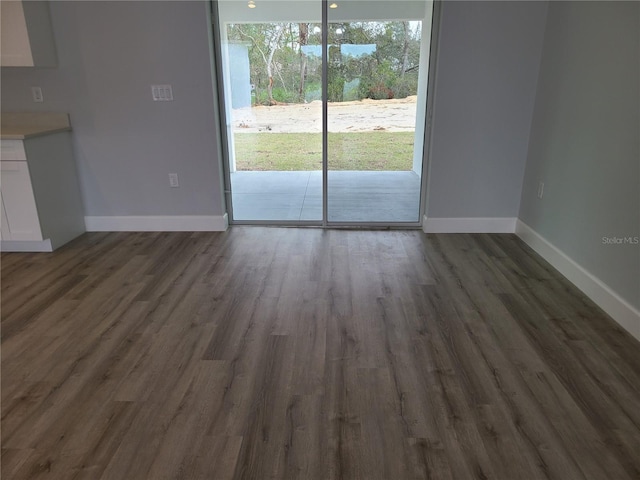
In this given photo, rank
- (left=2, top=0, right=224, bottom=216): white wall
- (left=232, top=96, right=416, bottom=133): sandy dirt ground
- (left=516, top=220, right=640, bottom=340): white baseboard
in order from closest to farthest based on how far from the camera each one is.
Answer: (left=516, top=220, right=640, bottom=340): white baseboard → (left=2, top=0, right=224, bottom=216): white wall → (left=232, top=96, right=416, bottom=133): sandy dirt ground

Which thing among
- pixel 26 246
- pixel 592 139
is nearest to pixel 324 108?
pixel 592 139

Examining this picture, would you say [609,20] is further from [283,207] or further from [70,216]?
[70,216]

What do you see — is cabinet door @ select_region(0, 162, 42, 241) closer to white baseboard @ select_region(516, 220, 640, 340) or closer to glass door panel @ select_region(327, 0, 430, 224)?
glass door panel @ select_region(327, 0, 430, 224)

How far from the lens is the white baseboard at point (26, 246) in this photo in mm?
3654

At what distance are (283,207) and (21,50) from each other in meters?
2.50

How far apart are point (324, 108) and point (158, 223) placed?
1.93m

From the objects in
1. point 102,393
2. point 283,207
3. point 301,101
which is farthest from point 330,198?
point 102,393

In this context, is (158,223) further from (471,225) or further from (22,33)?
(471,225)

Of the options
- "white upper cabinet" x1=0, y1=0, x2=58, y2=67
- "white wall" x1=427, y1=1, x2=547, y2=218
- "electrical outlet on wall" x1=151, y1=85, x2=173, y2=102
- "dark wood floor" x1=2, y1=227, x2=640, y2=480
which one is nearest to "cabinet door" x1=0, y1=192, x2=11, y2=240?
"dark wood floor" x1=2, y1=227, x2=640, y2=480

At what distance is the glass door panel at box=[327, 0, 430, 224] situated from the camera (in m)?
3.78

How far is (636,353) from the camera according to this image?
2291mm

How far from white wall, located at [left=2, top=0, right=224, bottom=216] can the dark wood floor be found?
0.88 meters

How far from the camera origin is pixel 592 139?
2889mm

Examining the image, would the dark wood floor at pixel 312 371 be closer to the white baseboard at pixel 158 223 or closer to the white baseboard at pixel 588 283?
the white baseboard at pixel 588 283
